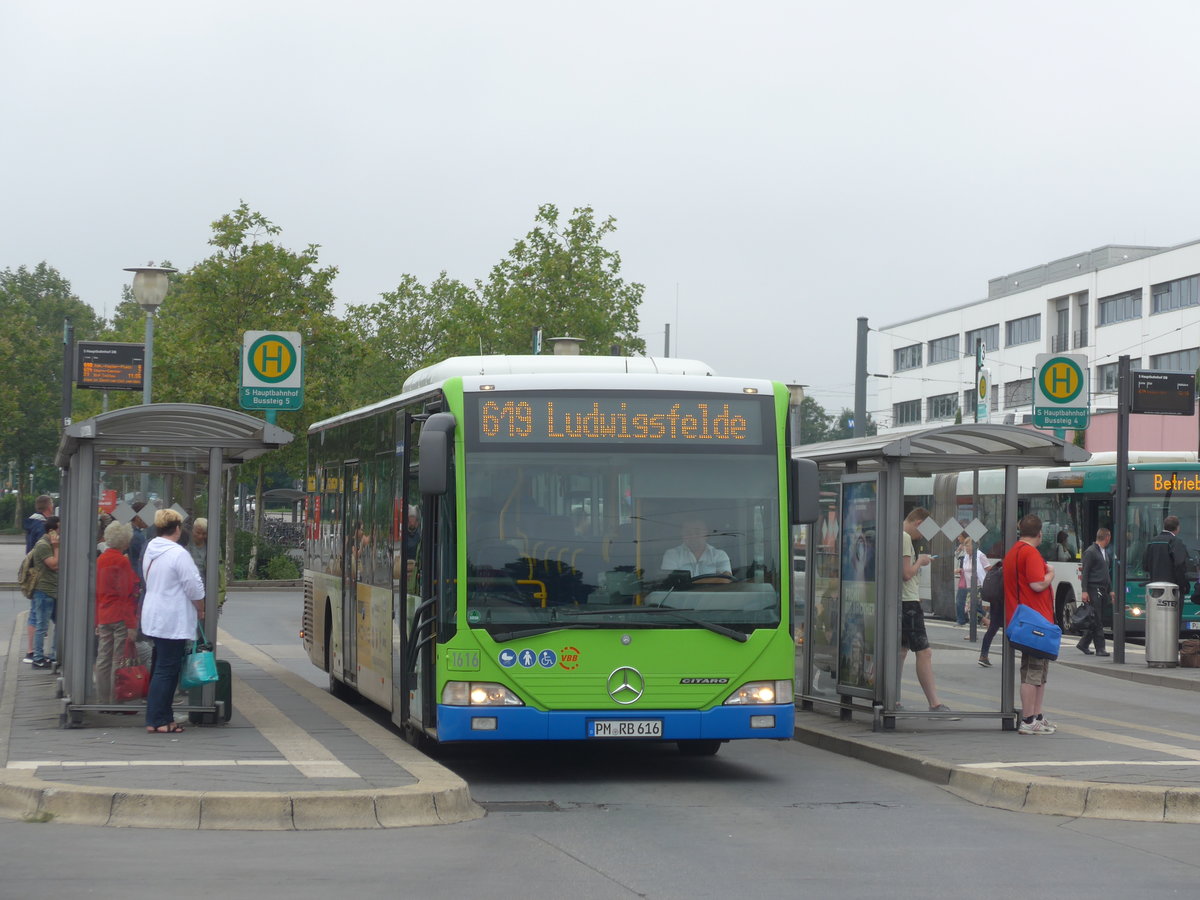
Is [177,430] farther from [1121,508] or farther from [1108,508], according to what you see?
[1108,508]

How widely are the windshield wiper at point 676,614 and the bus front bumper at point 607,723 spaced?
488mm

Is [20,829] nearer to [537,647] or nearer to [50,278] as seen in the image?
[537,647]

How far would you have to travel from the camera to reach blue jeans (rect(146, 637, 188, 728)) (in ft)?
40.9

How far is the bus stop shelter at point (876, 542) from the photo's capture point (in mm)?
13820

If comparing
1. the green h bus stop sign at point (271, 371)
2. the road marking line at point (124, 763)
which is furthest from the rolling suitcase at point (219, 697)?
the green h bus stop sign at point (271, 371)

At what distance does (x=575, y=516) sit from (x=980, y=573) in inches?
857

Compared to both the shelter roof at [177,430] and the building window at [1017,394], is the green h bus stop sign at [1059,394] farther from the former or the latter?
the building window at [1017,394]

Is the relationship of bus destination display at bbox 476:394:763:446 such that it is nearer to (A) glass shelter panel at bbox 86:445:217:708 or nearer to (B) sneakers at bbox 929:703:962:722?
(A) glass shelter panel at bbox 86:445:217:708

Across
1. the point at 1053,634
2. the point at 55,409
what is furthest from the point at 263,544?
Answer: the point at 55,409

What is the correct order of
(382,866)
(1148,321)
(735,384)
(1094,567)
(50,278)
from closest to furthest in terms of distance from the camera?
(382,866)
(735,384)
(1094,567)
(1148,321)
(50,278)

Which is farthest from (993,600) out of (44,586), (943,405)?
(943,405)

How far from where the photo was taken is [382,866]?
8.20 meters

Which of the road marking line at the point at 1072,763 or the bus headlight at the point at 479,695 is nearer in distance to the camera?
the bus headlight at the point at 479,695

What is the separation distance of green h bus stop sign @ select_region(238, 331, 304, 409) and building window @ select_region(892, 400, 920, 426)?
248ft
